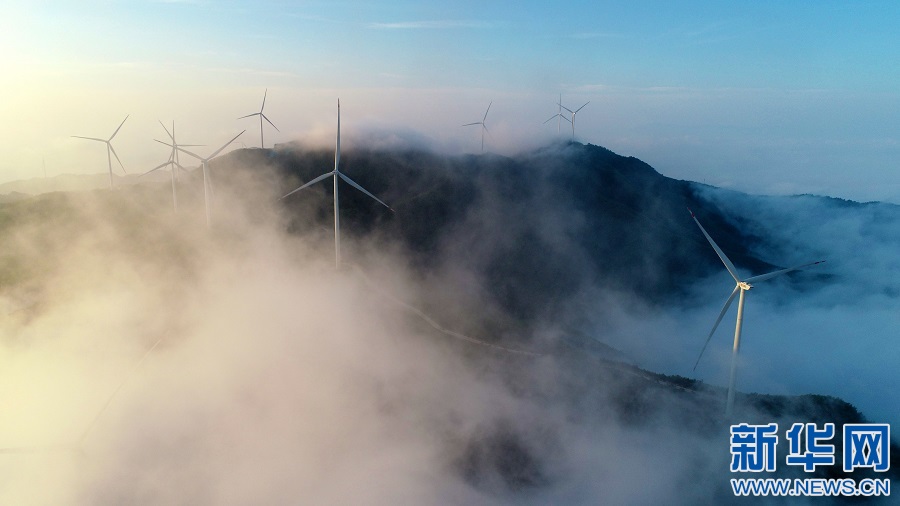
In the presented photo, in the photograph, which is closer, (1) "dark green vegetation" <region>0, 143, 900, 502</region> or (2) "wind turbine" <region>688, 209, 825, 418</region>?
(2) "wind turbine" <region>688, 209, 825, 418</region>

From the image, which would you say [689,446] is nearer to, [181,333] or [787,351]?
[181,333]

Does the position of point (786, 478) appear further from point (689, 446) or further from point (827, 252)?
point (827, 252)

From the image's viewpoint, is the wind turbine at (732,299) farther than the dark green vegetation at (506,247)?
No

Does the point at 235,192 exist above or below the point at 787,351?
above

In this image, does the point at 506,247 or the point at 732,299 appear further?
the point at 506,247

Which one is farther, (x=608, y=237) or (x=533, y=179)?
(x=533, y=179)

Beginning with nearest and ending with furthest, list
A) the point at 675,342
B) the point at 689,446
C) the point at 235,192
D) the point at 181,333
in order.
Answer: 1. the point at 689,446
2. the point at 181,333
3. the point at 675,342
4. the point at 235,192

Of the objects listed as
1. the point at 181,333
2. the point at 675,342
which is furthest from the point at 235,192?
the point at 675,342

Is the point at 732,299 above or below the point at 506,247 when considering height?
above

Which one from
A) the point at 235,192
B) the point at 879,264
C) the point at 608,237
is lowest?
the point at 879,264

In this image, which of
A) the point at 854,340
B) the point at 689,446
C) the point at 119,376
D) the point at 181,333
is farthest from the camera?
the point at 854,340
